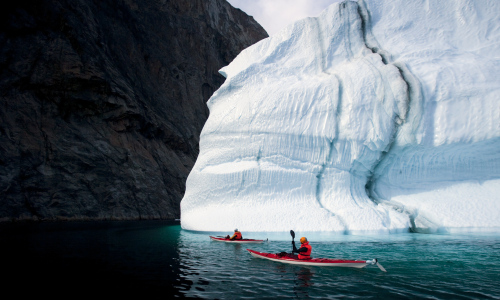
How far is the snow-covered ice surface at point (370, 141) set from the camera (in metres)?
13.5

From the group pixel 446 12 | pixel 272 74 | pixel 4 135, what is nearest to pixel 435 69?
pixel 446 12

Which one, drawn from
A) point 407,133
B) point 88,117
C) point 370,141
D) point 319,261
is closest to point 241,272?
point 319,261

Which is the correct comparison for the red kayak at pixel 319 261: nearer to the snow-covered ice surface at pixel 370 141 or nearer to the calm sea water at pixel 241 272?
the calm sea water at pixel 241 272

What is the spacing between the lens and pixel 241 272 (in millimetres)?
6965

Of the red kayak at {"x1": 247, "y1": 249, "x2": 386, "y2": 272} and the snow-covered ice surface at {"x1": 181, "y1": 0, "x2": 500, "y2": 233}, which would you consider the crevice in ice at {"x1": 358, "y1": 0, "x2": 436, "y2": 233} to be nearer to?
the snow-covered ice surface at {"x1": 181, "y1": 0, "x2": 500, "y2": 233}

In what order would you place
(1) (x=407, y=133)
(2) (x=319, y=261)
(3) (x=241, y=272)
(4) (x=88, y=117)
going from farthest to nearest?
(4) (x=88, y=117) < (1) (x=407, y=133) < (2) (x=319, y=261) < (3) (x=241, y=272)

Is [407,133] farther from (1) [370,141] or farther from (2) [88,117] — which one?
(2) [88,117]

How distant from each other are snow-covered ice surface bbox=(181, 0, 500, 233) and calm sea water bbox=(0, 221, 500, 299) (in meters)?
2.66

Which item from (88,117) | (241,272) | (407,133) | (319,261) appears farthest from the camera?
(88,117)

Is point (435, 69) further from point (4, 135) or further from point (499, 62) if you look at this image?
point (4, 135)

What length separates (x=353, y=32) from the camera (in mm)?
17062

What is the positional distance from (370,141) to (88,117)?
2330 cm

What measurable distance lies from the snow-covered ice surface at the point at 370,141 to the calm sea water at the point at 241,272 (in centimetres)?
266

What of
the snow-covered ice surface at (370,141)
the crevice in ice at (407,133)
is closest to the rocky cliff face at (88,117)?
the snow-covered ice surface at (370,141)
